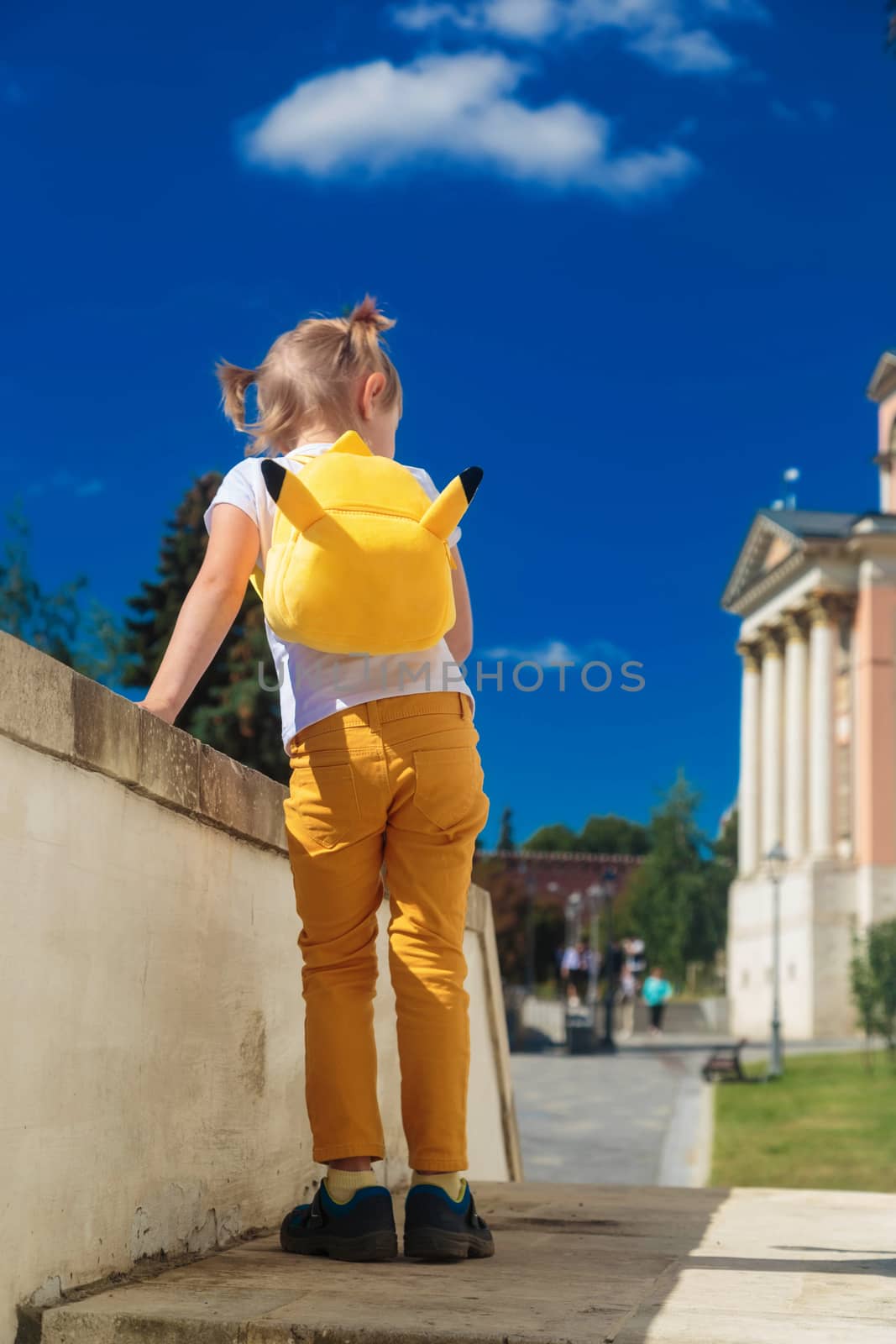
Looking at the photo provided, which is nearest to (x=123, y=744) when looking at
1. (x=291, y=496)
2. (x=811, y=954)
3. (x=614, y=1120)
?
(x=291, y=496)

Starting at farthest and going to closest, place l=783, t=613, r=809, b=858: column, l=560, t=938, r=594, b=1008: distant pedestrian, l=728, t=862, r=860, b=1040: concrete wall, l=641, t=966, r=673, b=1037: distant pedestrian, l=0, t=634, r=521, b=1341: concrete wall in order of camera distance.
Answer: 1. l=783, t=613, r=809, b=858: column
2. l=560, t=938, r=594, b=1008: distant pedestrian
3. l=728, t=862, r=860, b=1040: concrete wall
4. l=641, t=966, r=673, b=1037: distant pedestrian
5. l=0, t=634, r=521, b=1341: concrete wall

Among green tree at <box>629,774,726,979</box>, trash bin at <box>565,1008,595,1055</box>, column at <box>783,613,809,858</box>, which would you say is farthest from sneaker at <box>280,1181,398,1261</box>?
green tree at <box>629,774,726,979</box>

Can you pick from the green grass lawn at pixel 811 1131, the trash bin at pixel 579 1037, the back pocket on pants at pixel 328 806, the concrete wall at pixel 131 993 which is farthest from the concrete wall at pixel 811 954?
the back pocket on pants at pixel 328 806

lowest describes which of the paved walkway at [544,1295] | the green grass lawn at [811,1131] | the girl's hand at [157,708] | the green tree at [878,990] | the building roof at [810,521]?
the green grass lawn at [811,1131]

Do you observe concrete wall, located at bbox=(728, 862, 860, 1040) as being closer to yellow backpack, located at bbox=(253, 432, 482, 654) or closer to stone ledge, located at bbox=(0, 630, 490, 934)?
stone ledge, located at bbox=(0, 630, 490, 934)

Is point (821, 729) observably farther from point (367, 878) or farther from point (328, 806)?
point (328, 806)

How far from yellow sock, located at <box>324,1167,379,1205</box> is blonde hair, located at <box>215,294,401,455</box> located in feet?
5.20

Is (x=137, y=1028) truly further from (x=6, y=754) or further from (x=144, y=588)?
(x=144, y=588)

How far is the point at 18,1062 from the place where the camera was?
2.49 metres

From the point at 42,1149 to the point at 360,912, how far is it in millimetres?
879

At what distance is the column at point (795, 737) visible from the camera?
6003 cm

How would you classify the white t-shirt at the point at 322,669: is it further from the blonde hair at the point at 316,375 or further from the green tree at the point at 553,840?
the green tree at the point at 553,840

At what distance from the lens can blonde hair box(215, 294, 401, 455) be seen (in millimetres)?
3445

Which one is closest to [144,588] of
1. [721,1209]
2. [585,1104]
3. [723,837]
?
[585,1104]
